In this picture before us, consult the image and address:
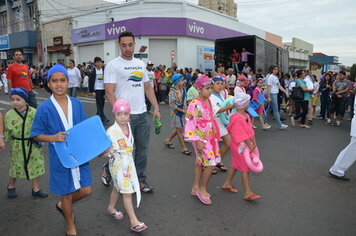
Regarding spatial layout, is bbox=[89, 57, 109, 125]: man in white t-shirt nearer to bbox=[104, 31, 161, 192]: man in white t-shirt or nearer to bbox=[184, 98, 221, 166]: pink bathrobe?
bbox=[104, 31, 161, 192]: man in white t-shirt

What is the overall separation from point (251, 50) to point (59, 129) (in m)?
14.6

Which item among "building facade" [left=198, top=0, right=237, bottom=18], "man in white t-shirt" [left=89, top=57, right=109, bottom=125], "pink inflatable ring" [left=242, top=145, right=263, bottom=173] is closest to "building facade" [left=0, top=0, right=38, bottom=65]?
"man in white t-shirt" [left=89, top=57, right=109, bottom=125]

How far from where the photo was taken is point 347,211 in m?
3.50

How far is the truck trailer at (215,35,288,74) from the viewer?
1446 cm

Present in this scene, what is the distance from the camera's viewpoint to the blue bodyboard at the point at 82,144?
2500mm

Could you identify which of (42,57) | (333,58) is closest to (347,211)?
(42,57)

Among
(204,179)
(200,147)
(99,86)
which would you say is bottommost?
(204,179)

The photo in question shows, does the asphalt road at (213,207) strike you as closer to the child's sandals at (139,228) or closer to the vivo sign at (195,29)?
the child's sandals at (139,228)

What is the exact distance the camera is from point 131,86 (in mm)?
3568

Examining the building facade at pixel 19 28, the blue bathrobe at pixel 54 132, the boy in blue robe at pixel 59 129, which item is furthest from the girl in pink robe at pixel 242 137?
the building facade at pixel 19 28

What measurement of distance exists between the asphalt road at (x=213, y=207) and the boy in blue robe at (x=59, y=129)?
1.98 feet

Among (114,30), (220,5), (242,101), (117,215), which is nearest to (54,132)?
(117,215)

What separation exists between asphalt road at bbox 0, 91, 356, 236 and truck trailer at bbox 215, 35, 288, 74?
10.2m

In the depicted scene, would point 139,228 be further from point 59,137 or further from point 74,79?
point 74,79
